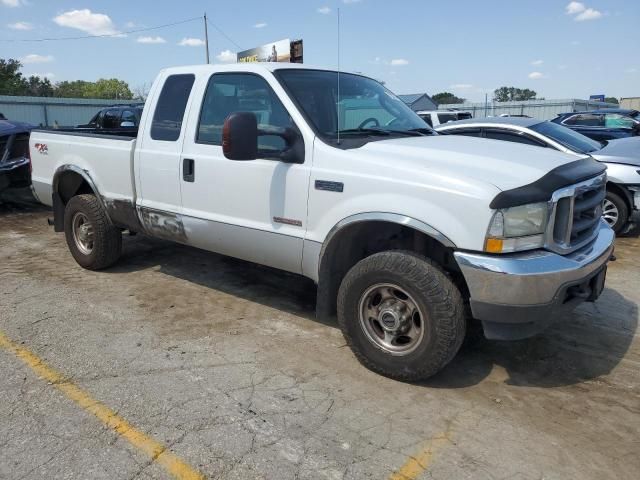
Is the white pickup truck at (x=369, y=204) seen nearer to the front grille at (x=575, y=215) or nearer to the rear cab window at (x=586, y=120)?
the front grille at (x=575, y=215)

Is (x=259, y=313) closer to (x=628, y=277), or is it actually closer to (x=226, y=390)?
(x=226, y=390)

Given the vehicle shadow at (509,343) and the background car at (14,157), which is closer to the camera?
the vehicle shadow at (509,343)

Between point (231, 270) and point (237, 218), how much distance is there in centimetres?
178

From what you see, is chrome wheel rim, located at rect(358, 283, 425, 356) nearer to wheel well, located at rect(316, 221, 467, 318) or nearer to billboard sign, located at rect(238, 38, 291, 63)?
wheel well, located at rect(316, 221, 467, 318)

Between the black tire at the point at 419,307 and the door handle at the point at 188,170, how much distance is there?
162 centimetres

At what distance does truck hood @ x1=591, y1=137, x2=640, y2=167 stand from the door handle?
223 inches

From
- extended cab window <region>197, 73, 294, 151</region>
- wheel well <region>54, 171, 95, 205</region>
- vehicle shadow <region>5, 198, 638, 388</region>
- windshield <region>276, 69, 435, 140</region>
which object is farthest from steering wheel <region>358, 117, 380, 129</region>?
wheel well <region>54, 171, 95, 205</region>

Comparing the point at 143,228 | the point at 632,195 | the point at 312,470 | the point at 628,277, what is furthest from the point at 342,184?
the point at 632,195

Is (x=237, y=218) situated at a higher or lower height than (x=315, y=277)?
higher

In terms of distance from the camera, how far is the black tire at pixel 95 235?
17.8 ft

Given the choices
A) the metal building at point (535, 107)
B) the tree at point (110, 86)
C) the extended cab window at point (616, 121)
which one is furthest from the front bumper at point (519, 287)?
the tree at point (110, 86)

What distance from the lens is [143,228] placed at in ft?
16.4

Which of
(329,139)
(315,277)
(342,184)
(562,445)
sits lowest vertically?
(562,445)

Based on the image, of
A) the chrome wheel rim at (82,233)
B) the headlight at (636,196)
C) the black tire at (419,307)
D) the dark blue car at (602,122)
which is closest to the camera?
the black tire at (419,307)
